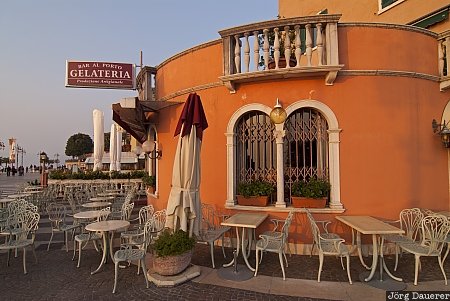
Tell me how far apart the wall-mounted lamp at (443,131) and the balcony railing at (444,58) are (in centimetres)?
86

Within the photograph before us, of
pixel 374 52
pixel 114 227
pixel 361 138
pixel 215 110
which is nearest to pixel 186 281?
pixel 114 227

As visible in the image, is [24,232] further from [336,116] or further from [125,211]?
[336,116]

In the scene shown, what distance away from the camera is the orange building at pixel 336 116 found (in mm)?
6145

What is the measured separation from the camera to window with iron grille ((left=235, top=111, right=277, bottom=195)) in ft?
→ 22.1

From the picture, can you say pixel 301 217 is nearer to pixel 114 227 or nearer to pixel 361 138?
pixel 361 138

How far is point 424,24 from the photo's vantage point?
8633 mm

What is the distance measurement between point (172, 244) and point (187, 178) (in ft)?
3.93

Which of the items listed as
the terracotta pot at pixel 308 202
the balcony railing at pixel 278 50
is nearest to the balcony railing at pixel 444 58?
the balcony railing at pixel 278 50

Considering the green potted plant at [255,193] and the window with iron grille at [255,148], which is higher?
the window with iron grille at [255,148]

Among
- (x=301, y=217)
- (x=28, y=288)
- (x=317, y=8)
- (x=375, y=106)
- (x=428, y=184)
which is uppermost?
(x=317, y=8)

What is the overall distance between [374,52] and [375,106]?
3.99ft

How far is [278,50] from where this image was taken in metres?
6.16

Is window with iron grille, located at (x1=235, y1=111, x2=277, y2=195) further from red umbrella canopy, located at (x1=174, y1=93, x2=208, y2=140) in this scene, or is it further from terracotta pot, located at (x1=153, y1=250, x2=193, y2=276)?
terracotta pot, located at (x1=153, y1=250, x2=193, y2=276)

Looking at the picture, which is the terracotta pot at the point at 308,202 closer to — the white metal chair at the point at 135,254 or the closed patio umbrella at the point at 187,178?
the closed patio umbrella at the point at 187,178
